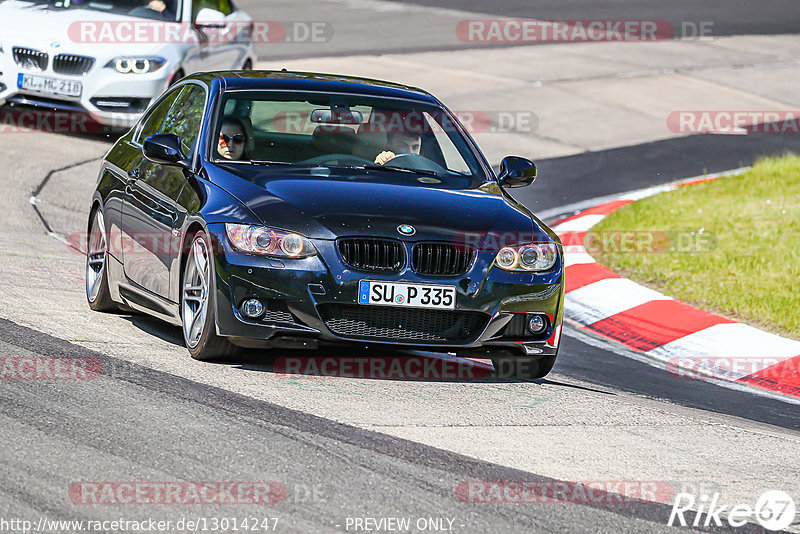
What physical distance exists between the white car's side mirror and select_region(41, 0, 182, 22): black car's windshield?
0.24 m

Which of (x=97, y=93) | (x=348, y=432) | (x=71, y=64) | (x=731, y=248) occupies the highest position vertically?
(x=71, y=64)

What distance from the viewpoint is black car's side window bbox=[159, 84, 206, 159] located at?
318 inches

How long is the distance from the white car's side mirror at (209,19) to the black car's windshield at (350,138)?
306 inches

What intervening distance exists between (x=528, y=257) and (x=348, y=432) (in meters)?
1.76

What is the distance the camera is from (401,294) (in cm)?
678

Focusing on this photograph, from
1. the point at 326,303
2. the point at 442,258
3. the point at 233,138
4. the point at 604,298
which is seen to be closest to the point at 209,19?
the point at 604,298

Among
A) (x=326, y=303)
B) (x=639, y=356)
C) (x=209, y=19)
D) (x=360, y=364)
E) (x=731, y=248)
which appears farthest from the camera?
(x=209, y=19)

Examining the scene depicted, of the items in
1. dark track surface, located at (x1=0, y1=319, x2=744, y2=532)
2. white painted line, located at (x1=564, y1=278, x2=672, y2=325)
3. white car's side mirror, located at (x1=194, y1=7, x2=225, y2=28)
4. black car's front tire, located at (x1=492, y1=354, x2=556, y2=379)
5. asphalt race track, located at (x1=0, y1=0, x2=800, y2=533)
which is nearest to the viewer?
dark track surface, located at (x1=0, y1=319, x2=744, y2=532)

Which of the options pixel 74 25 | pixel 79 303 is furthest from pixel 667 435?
pixel 74 25

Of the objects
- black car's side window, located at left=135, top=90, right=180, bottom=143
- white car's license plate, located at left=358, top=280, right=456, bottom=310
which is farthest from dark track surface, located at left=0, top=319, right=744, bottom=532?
black car's side window, located at left=135, top=90, right=180, bottom=143

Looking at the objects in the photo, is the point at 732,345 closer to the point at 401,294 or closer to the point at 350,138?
the point at 350,138

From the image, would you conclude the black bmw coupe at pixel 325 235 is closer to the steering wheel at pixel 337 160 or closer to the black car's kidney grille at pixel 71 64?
the steering wheel at pixel 337 160

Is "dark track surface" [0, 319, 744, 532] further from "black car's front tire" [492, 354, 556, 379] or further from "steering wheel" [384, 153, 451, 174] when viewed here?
"steering wheel" [384, 153, 451, 174]

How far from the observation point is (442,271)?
22.7 feet
